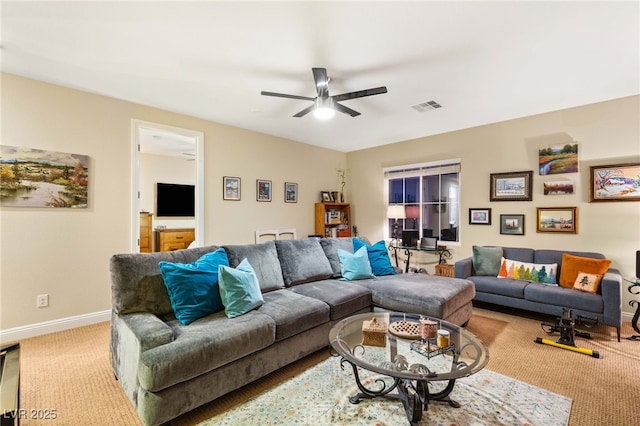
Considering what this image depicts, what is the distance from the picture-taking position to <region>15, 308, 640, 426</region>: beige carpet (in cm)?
182

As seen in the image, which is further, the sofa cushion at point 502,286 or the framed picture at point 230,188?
the framed picture at point 230,188

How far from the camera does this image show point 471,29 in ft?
7.24

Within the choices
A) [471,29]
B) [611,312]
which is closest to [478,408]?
[611,312]

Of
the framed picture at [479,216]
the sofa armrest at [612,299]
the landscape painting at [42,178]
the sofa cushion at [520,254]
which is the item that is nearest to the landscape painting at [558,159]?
the framed picture at [479,216]

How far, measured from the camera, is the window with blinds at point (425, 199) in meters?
4.96

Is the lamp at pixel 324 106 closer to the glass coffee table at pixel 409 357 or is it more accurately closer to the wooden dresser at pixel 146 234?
the glass coffee table at pixel 409 357

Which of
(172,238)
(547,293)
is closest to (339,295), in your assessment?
(547,293)

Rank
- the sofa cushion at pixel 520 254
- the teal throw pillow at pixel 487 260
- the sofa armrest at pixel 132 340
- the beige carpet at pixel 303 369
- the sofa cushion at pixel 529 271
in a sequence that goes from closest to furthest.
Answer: the sofa armrest at pixel 132 340, the beige carpet at pixel 303 369, the sofa cushion at pixel 529 271, the sofa cushion at pixel 520 254, the teal throw pillow at pixel 487 260

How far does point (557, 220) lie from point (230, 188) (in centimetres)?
472

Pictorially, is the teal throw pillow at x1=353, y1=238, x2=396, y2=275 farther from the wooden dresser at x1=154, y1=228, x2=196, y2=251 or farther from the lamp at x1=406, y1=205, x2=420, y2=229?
the wooden dresser at x1=154, y1=228, x2=196, y2=251

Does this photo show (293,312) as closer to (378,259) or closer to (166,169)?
(378,259)

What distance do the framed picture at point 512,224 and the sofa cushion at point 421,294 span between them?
1632 mm

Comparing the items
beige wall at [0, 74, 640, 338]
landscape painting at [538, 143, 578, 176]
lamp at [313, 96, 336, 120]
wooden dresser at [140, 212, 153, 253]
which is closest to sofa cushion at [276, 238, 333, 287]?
lamp at [313, 96, 336, 120]

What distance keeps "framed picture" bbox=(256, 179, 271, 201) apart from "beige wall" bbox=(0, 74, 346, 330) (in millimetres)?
687
